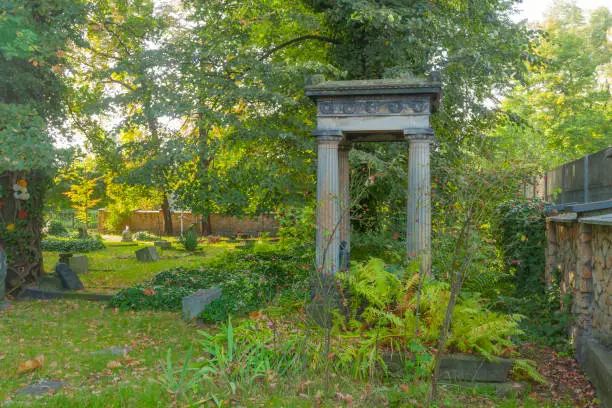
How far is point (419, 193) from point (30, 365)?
5.95 metres

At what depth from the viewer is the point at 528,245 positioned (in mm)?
9938

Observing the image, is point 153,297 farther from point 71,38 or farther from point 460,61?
point 460,61

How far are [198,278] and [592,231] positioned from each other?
25.7ft

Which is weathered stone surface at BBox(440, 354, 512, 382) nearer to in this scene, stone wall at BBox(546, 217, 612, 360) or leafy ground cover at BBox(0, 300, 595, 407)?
leafy ground cover at BBox(0, 300, 595, 407)

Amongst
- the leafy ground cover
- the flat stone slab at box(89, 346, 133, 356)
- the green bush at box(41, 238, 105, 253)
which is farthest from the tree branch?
the green bush at box(41, 238, 105, 253)

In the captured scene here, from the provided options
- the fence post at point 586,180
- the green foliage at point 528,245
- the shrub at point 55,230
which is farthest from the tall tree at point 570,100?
the shrub at point 55,230

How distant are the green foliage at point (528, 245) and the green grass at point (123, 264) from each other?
8.57 m

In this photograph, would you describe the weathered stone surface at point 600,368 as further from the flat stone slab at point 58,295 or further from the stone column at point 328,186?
the flat stone slab at point 58,295

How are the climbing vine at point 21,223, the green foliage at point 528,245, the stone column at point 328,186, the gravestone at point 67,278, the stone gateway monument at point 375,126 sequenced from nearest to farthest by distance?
the stone gateway monument at point 375,126 → the stone column at point 328,186 → the green foliage at point 528,245 → the climbing vine at point 21,223 → the gravestone at point 67,278

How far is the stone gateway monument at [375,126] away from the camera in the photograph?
8.11 m

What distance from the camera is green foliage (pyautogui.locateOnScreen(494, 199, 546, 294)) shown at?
31.4 feet

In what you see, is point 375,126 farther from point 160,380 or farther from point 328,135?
point 160,380

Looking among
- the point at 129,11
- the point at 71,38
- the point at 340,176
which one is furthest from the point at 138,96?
the point at 340,176

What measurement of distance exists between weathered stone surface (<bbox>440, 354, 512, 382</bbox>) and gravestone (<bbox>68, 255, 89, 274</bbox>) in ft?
39.9
